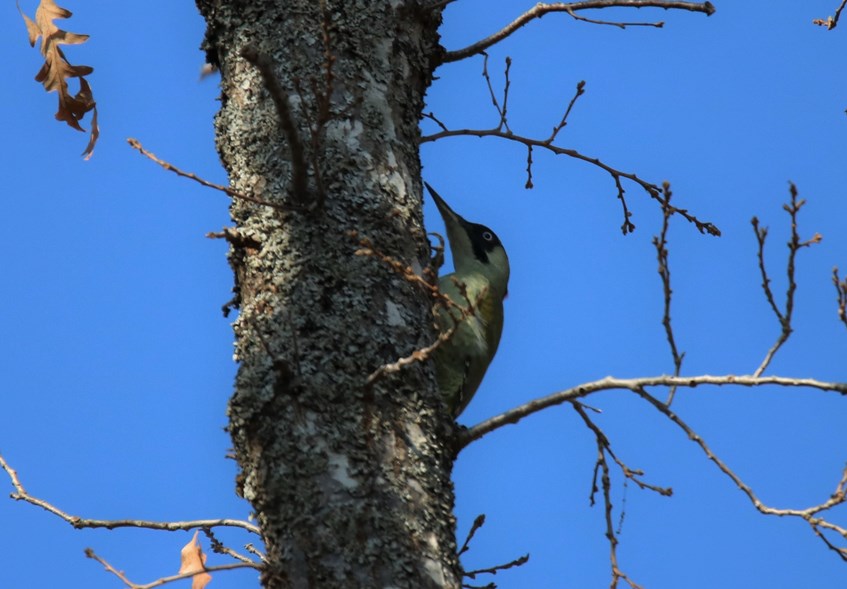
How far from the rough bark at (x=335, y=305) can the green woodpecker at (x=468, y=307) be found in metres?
0.52

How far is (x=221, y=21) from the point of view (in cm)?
374

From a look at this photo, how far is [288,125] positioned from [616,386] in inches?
45.9

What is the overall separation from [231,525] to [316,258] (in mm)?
962

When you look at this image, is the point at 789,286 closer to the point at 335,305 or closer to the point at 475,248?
the point at 335,305

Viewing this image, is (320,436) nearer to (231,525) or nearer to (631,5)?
(231,525)

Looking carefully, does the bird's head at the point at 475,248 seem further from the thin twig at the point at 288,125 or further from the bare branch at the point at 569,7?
the thin twig at the point at 288,125

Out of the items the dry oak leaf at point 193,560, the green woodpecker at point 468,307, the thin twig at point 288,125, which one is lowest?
the dry oak leaf at point 193,560

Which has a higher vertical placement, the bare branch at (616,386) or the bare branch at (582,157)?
the bare branch at (582,157)

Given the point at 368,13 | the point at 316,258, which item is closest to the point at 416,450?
the point at 316,258

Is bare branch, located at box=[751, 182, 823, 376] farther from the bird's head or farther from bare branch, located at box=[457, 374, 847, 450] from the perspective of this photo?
the bird's head

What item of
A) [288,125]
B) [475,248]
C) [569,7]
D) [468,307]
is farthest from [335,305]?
[475,248]

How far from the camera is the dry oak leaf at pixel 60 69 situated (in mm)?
4387

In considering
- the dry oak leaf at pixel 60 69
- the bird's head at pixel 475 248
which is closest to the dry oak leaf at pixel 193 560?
the dry oak leaf at pixel 60 69

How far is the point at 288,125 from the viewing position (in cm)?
298
